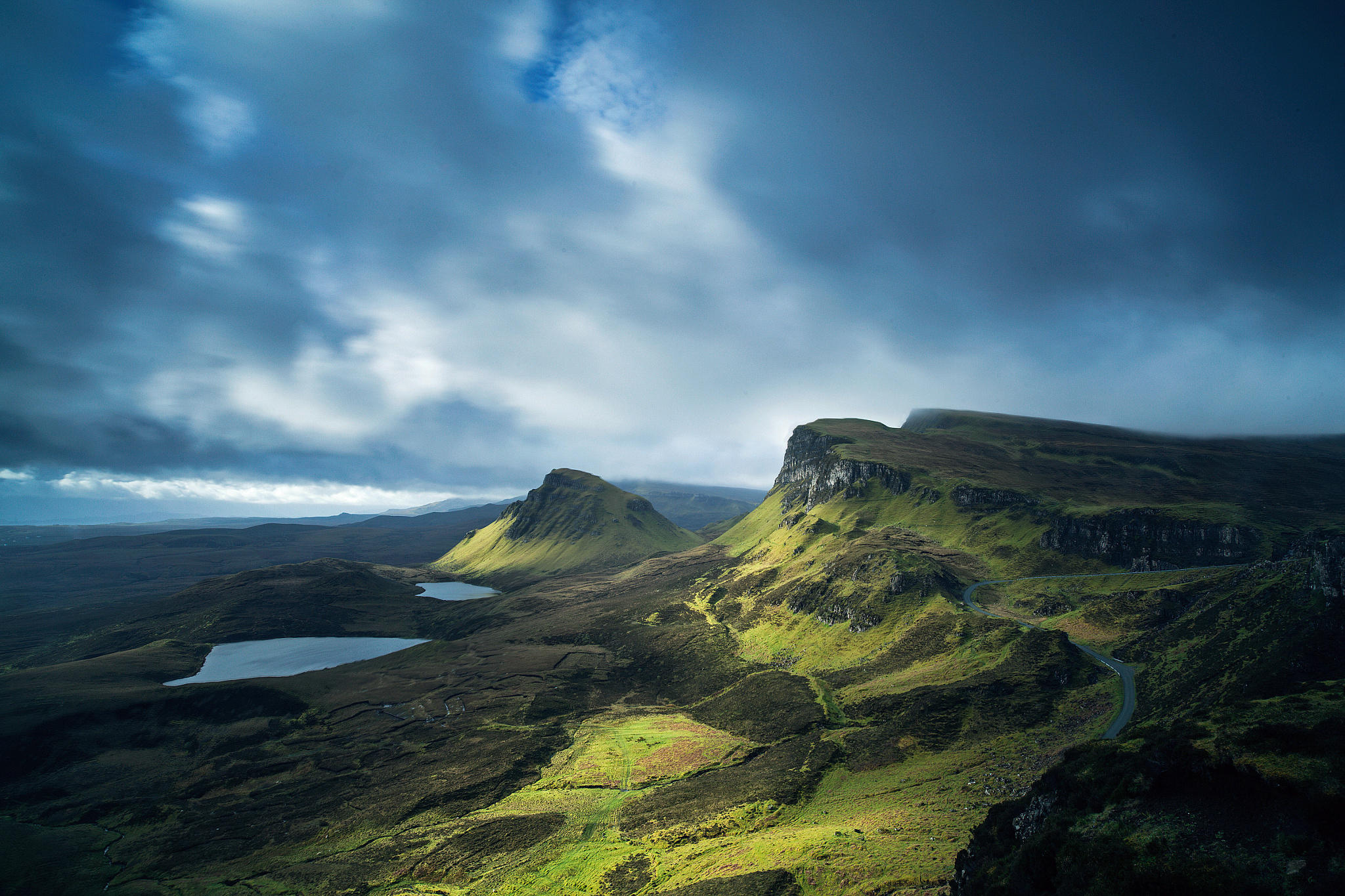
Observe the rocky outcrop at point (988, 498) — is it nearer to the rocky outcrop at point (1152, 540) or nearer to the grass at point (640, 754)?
the rocky outcrop at point (1152, 540)

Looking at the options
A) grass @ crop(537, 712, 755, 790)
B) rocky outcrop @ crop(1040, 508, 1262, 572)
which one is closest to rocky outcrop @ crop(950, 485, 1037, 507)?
rocky outcrop @ crop(1040, 508, 1262, 572)

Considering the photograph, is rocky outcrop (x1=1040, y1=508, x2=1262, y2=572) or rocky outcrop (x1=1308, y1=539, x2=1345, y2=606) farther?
rocky outcrop (x1=1040, y1=508, x2=1262, y2=572)

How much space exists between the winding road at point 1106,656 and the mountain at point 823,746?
84cm

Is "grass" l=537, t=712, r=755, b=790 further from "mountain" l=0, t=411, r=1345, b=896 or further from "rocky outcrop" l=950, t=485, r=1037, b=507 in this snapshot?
"rocky outcrop" l=950, t=485, r=1037, b=507

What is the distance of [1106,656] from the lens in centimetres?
9075

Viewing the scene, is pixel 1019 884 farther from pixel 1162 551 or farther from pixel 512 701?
pixel 1162 551

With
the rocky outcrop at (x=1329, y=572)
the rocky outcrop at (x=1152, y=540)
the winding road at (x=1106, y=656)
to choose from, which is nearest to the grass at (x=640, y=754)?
the winding road at (x=1106, y=656)

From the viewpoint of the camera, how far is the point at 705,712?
11681cm

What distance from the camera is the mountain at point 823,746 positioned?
35.9m

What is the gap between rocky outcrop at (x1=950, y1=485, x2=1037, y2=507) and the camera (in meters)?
182

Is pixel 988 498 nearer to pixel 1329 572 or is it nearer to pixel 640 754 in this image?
pixel 1329 572

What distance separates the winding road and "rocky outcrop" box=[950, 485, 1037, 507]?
49.0 meters

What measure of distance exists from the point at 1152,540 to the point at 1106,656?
248 ft

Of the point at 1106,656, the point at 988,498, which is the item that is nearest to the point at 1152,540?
the point at 988,498
